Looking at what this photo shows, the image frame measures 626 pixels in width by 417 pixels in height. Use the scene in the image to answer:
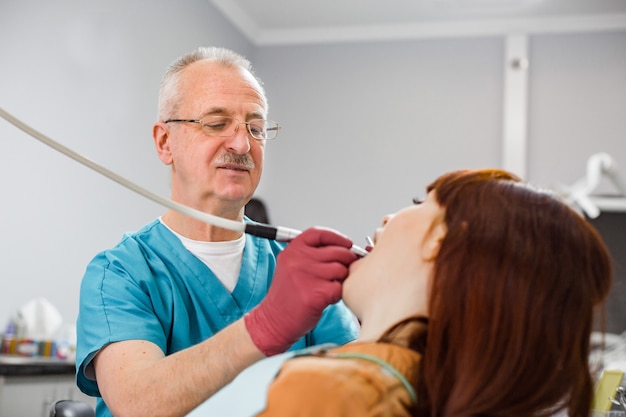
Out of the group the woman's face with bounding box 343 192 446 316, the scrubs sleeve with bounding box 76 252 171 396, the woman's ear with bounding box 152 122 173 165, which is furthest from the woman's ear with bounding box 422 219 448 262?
the woman's ear with bounding box 152 122 173 165

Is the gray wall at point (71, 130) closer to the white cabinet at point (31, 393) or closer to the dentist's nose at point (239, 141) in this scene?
the white cabinet at point (31, 393)

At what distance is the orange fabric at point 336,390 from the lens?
34.1 inches

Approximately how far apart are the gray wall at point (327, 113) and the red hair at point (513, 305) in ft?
8.19

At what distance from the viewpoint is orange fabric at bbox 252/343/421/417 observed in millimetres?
866

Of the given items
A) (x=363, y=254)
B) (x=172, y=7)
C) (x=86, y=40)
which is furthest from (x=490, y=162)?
(x=363, y=254)

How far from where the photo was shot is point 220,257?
1635 millimetres

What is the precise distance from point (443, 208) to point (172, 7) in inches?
134

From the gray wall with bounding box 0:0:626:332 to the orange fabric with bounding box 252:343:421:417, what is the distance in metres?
2.48

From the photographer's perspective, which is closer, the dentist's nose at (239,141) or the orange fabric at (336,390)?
the orange fabric at (336,390)

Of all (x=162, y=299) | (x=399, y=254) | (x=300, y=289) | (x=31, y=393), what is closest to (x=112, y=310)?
(x=162, y=299)

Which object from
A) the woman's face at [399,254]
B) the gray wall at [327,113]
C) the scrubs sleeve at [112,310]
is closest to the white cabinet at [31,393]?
the gray wall at [327,113]

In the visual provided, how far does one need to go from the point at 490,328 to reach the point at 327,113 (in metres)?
4.35

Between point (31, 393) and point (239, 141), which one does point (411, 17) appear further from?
point (239, 141)

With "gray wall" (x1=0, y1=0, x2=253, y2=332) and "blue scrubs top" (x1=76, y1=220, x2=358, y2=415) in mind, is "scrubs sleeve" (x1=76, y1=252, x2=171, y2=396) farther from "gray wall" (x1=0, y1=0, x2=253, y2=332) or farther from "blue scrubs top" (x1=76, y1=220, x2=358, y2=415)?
"gray wall" (x1=0, y1=0, x2=253, y2=332)
